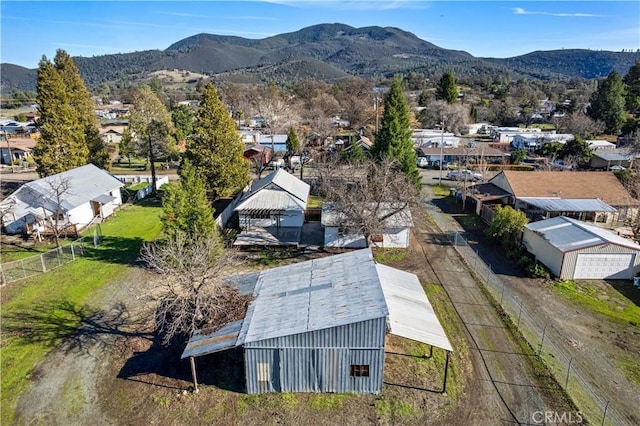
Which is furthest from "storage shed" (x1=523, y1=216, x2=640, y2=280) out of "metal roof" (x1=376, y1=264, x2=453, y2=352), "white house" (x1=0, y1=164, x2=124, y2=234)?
"white house" (x1=0, y1=164, x2=124, y2=234)

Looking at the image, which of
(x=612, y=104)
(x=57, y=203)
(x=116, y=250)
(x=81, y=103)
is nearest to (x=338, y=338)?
(x=116, y=250)

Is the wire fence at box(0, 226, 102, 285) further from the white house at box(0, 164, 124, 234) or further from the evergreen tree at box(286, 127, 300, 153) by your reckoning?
the evergreen tree at box(286, 127, 300, 153)

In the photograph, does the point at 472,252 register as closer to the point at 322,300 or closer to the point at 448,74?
the point at 322,300

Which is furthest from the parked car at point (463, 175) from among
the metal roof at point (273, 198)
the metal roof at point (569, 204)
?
the metal roof at point (273, 198)

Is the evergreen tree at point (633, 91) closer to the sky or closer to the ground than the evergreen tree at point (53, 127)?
closer to the sky

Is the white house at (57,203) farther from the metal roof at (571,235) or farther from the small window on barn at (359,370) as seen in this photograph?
the metal roof at (571,235)

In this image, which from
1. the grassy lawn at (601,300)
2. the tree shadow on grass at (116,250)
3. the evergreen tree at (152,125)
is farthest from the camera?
the evergreen tree at (152,125)

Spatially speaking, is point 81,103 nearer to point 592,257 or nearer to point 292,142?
point 292,142
